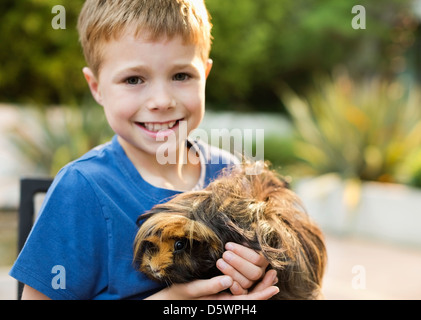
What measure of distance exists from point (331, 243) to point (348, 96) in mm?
2336

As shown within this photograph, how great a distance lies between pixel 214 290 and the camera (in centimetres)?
126

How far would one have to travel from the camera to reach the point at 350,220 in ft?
20.1

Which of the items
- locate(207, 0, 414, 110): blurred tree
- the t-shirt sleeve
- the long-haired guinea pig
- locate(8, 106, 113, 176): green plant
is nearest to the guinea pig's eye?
the long-haired guinea pig

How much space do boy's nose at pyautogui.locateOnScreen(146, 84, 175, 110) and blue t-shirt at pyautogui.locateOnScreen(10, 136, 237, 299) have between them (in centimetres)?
22

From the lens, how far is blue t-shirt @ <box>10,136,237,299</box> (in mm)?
1295

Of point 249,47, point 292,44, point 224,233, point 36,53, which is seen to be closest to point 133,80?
point 224,233

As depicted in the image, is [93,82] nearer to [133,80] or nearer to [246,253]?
[133,80]

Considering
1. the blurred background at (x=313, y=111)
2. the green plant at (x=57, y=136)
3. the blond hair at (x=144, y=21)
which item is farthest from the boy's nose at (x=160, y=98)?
the green plant at (x=57, y=136)

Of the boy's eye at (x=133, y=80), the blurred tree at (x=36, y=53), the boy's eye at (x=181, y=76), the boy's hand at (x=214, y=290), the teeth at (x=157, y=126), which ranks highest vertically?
the blurred tree at (x=36, y=53)

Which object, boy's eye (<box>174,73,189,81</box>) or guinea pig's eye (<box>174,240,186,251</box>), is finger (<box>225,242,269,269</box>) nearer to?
guinea pig's eye (<box>174,240,186,251</box>)

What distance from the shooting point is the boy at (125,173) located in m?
1.29

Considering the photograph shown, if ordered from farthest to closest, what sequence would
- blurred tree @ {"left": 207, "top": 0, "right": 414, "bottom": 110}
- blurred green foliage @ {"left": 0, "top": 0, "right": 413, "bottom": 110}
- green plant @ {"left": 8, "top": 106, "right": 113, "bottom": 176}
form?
blurred tree @ {"left": 207, "top": 0, "right": 414, "bottom": 110} → blurred green foliage @ {"left": 0, "top": 0, "right": 413, "bottom": 110} → green plant @ {"left": 8, "top": 106, "right": 113, "bottom": 176}

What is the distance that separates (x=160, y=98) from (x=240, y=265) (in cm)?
47

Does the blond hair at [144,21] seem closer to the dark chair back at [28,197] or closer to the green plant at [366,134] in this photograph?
the dark chair back at [28,197]
